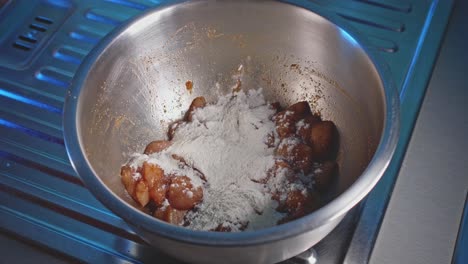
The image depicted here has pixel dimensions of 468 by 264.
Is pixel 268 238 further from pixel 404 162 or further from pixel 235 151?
pixel 404 162

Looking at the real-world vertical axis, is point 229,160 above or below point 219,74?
below

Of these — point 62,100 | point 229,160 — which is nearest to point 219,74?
point 229,160

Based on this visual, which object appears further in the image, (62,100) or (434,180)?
(62,100)

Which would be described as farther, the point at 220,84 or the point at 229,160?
the point at 220,84

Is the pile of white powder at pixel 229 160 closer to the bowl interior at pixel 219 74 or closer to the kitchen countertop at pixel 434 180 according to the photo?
the bowl interior at pixel 219 74

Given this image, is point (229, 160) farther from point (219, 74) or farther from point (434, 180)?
point (434, 180)

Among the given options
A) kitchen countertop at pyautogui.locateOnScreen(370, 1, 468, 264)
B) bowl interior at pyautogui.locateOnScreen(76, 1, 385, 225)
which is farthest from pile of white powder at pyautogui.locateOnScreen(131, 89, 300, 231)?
kitchen countertop at pyautogui.locateOnScreen(370, 1, 468, 264)

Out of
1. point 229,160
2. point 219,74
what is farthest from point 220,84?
point 229,160

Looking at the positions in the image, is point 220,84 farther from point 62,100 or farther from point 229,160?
point 62,100

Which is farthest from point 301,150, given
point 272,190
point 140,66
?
point 140,66
